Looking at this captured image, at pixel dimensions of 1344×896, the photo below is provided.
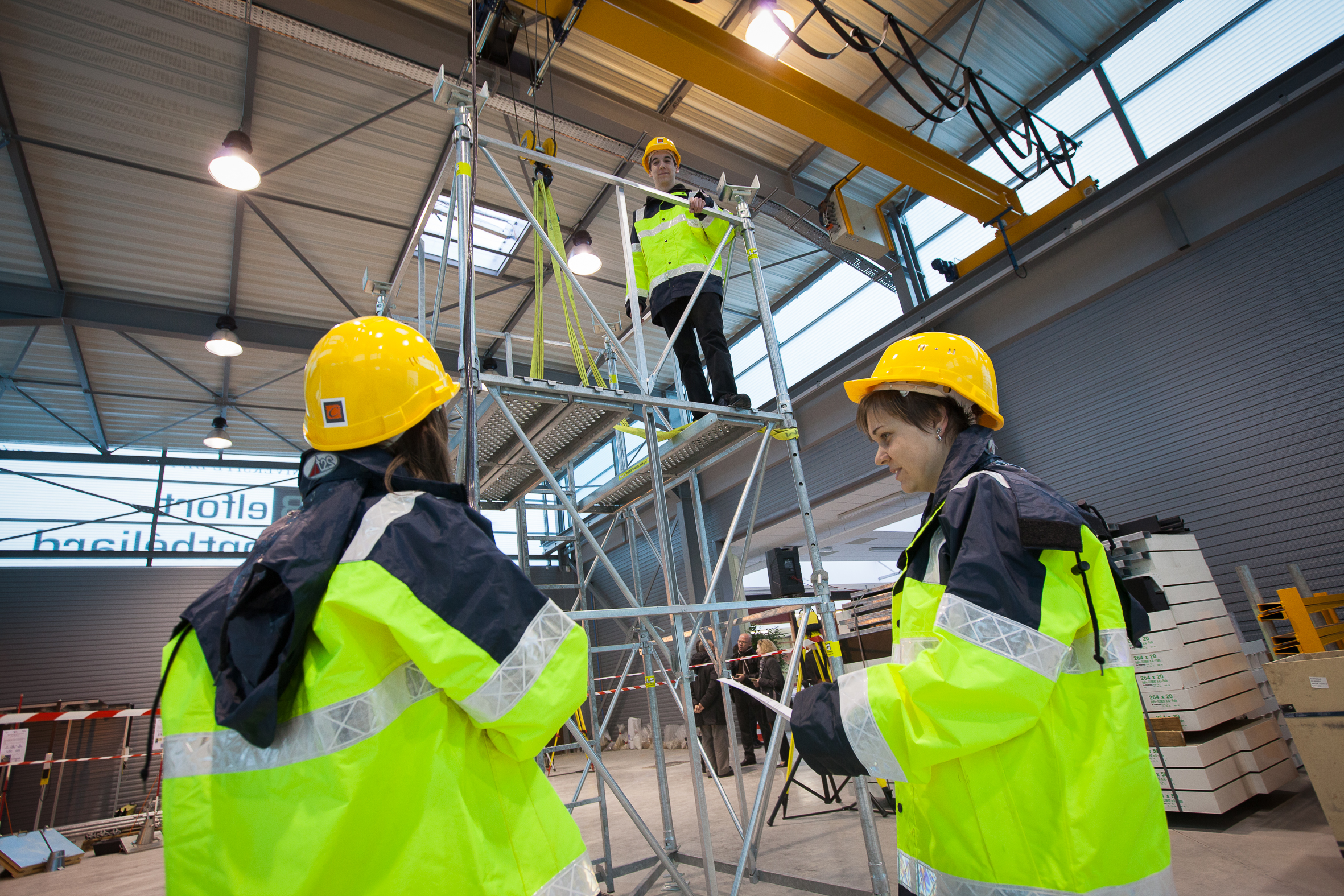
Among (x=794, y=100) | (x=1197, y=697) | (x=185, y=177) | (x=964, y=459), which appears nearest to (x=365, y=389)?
(x=964, y=459)

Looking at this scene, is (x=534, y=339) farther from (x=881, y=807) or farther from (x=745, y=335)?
(x=745, y=335)

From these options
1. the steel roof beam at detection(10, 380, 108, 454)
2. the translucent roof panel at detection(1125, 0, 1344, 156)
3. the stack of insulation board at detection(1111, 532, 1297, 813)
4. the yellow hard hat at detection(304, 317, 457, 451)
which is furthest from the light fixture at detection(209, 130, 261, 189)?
the translucent roof panel at detection(1125, 0, 1344, 156)

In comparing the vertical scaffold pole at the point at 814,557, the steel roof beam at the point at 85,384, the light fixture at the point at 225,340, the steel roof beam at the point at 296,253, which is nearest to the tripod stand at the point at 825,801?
the vertical scaffold pole at the point at 814,557

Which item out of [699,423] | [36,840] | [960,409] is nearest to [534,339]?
[699,423]

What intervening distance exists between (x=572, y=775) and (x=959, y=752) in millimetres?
15149

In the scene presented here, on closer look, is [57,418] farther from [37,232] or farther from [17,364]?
[37,232]

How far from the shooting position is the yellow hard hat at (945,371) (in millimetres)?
1901

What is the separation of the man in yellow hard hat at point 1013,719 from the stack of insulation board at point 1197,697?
14.9 ft

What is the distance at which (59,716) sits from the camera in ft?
37.1

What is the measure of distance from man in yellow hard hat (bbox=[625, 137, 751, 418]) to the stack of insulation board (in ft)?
13.0

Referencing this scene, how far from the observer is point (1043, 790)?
4.75 ft

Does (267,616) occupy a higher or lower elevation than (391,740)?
higher

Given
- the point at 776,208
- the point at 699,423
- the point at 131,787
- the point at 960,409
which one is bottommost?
the point at 131,787

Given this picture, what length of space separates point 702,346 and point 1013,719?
3.99 metres
